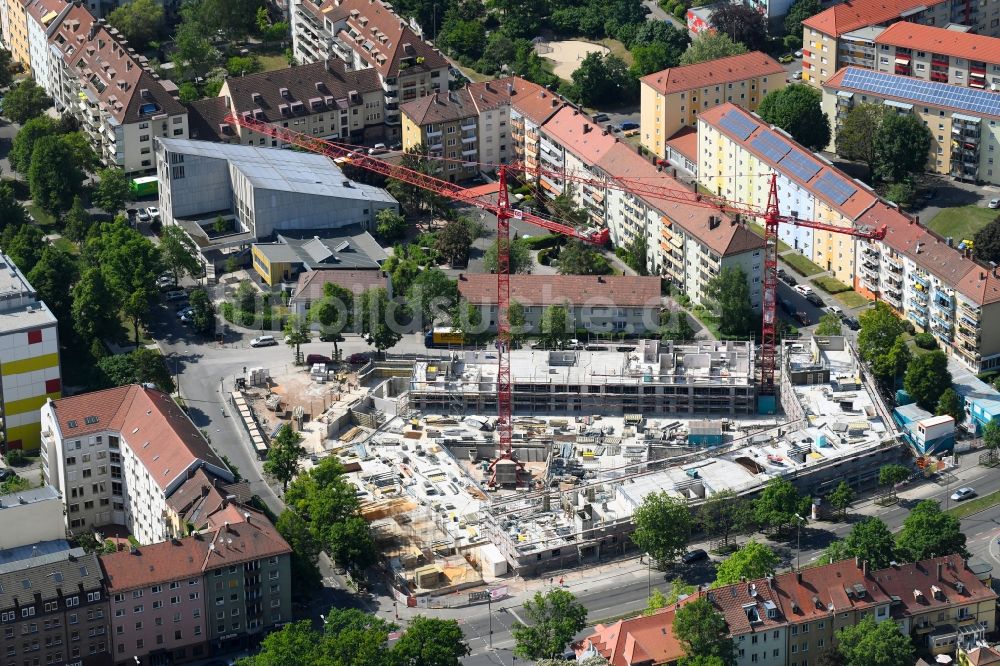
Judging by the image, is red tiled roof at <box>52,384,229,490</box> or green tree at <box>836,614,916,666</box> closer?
green tree at <box>836,614,916,666</box>

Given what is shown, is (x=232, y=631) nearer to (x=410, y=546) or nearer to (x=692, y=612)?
(x=410, y=546)

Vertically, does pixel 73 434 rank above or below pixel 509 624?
above

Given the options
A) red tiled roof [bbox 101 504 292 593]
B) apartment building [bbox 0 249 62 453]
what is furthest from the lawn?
apartment building [bbox 0 249 62 453]

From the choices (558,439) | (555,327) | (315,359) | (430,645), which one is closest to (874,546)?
(558,439)

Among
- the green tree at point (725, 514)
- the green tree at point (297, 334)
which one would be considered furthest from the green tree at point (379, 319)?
the green tree at point (725, 514)

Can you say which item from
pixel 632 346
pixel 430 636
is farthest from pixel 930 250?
pixel 430 636

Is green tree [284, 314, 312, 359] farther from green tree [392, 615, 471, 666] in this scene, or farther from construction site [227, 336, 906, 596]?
green tree [392, 615, 471, 666]
